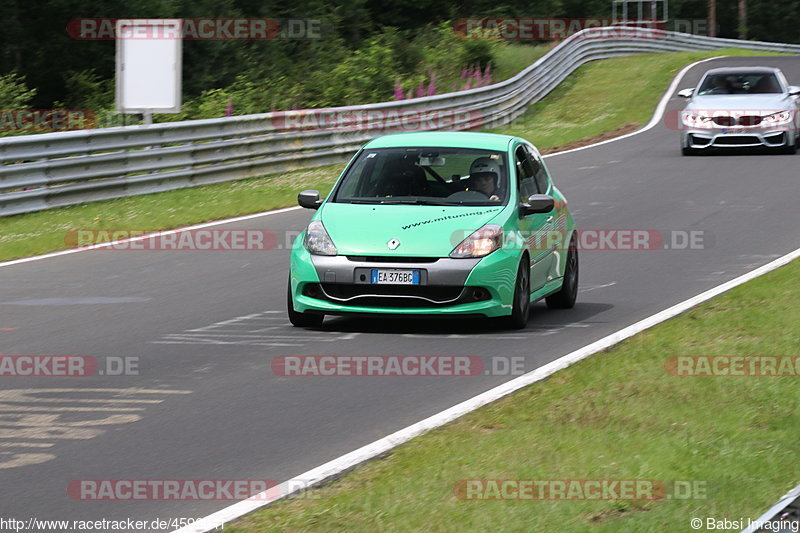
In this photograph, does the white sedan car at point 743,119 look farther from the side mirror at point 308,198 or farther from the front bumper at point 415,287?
the front bumper at point 415,287

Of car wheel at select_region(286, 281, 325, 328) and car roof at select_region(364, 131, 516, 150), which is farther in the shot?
car roof at select_region(364, 131, 516, 150)

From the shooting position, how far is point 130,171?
66.4ft

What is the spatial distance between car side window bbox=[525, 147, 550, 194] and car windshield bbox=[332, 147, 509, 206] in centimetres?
68

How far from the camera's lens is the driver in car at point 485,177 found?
11.6 metres

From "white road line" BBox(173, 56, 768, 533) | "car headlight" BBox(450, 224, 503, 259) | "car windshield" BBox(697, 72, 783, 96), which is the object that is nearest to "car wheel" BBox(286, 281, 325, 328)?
"car headlight" BBox(450, 224, 503, 259)

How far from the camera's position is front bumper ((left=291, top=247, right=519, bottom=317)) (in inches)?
419

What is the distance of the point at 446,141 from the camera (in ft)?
39.3

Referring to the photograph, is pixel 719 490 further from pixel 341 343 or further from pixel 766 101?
pixel 766 101

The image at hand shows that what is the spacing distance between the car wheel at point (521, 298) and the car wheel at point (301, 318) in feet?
4.83

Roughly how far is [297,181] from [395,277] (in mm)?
12601

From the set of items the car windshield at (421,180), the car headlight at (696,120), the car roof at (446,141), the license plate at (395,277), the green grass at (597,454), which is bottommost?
the green grass at (597,454)

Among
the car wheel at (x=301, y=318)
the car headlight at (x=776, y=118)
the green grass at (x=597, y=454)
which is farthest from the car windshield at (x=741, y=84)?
the green grass at (x=597, y=454)

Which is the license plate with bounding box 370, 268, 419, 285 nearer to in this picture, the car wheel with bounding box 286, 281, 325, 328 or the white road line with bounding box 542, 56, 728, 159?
the car wheel with bounding box 286, 281, 325, 328

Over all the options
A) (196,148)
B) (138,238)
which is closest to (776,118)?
(196,148)
